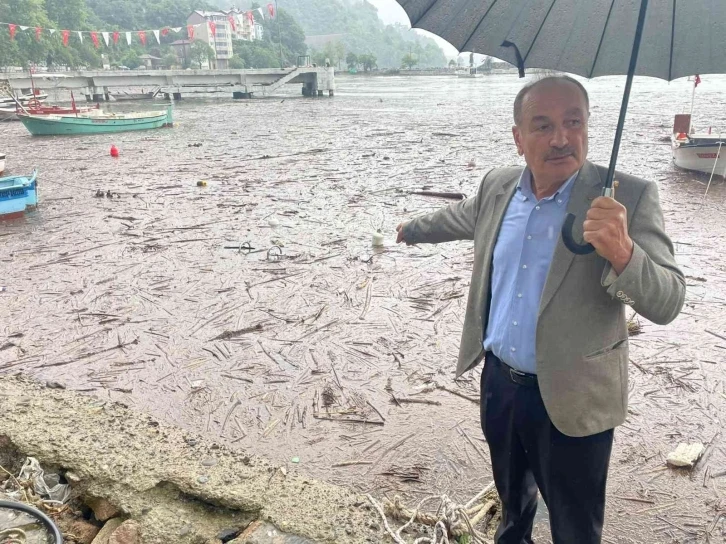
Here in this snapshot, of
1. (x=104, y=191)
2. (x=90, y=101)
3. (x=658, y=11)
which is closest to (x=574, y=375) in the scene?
(x=658, y=11)

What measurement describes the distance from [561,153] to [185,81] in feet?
164

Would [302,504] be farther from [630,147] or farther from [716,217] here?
[630,147]

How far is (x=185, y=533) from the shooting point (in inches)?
104

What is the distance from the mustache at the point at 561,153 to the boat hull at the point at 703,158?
36.9ft

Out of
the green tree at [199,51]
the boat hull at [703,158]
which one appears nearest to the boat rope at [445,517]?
the boat hull at [703,158]

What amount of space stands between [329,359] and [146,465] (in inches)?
80.8

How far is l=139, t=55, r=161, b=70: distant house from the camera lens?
8612 centimetres

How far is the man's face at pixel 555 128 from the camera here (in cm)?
182

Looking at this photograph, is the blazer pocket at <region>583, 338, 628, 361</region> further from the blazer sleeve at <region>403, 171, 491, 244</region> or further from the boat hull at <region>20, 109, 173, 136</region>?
the boat hull at <region>20, 109, 173, 136</region>

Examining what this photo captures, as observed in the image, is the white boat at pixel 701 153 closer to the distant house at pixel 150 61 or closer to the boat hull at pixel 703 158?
the boat hull at pixel 703 158

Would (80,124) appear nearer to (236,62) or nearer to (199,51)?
(236,62)

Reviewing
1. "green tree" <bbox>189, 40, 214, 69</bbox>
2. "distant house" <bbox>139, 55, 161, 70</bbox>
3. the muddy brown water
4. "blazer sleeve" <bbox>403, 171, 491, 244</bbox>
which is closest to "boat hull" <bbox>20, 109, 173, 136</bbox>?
the muddy brown water

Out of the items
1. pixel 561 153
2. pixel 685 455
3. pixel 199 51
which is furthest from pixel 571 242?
pixel 199 51

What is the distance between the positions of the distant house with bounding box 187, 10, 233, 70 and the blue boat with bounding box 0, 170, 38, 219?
92072mm
